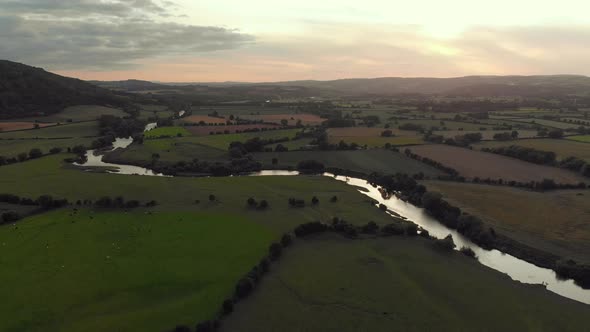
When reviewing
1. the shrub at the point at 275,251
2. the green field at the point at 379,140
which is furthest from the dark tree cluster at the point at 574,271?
the green field at the point at 379,140

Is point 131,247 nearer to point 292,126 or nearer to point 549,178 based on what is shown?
point 549,178

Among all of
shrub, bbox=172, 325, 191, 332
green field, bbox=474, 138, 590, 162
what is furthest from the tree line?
green field, bbox=474, 138, 590, 162

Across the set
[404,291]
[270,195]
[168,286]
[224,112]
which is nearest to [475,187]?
[270,195]

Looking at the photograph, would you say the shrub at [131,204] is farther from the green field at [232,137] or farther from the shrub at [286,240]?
the green field at [232,137]

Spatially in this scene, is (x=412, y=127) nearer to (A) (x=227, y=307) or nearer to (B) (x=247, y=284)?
(B) (x=247, y=284)

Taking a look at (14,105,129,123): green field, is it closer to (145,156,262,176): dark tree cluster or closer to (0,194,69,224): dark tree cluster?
(145,156,262,176): dark tree cluster
